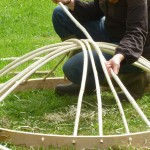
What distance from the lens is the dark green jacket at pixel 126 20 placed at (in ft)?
9.82

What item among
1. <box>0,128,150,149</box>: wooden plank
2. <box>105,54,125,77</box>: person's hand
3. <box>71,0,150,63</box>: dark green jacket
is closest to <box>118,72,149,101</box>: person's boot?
<box>71,0,150,63</box>: dark green jacket

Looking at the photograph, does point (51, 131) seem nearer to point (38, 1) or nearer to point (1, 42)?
point (1, 42)

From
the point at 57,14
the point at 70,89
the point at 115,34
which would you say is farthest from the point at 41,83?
the point at 115,34

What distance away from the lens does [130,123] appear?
327 centimetres

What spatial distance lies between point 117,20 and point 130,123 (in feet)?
2.14

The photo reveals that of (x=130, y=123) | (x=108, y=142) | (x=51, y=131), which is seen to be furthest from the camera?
(x=130, y=123)

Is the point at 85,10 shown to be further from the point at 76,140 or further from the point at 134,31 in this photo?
the point at 76,140

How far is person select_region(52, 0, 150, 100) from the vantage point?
300cm

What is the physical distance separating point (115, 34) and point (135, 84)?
0.39 meters

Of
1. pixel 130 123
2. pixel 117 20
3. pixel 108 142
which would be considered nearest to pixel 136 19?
pixel 117 20

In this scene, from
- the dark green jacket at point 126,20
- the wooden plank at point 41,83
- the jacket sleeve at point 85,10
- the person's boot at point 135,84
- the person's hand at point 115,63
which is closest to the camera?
the person's hand at point 115,63

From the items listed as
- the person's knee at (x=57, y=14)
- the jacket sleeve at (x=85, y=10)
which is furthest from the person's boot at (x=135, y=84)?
the person's knee at (x=57, y=14)

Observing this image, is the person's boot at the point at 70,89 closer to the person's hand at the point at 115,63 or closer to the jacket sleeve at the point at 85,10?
the jacket sleeve at the point at 85,10

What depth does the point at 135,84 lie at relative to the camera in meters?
3.70
